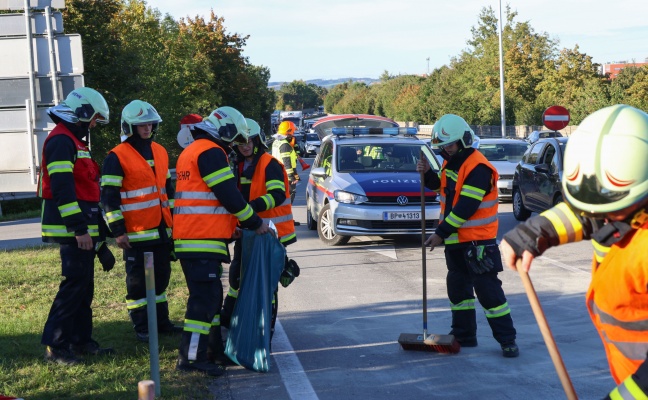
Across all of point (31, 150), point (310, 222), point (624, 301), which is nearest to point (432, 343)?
point (624, 301)

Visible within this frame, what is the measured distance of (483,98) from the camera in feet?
220

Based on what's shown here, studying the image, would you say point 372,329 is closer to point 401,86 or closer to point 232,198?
point 232,198

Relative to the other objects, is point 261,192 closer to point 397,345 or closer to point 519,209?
point 397,345

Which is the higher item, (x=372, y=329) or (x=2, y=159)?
(x=2, y=159)

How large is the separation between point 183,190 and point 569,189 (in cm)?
416

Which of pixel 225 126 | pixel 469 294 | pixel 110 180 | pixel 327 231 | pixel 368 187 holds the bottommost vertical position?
pixel 327 231

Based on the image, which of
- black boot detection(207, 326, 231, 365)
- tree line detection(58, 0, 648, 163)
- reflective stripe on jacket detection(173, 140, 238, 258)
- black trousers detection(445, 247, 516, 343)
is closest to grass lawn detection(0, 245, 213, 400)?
black boot detection(207, 326, 231, 365)

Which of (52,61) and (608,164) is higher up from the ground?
(52,61)

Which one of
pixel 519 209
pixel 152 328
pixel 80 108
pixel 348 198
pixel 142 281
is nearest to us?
pixel 152 328

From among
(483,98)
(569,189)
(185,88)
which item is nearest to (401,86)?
(483,98)

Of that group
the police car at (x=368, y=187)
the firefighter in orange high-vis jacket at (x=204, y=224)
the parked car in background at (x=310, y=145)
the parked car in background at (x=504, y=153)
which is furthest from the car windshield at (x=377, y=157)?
the parked car in background at (x=310, y=145)

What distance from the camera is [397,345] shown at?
7.63 meters

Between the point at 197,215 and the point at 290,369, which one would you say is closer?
the point at 197,215

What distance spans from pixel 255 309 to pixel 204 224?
30.2 inches
